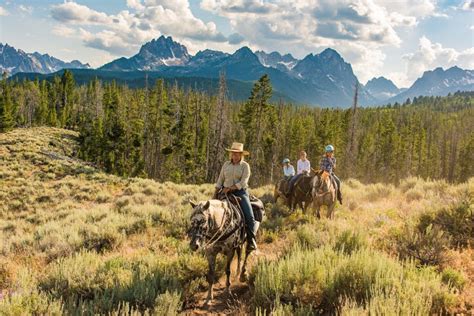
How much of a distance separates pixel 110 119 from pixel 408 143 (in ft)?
199

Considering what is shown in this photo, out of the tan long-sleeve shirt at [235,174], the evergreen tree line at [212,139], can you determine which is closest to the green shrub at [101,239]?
the tan long-sleeve shirt at [235,174]

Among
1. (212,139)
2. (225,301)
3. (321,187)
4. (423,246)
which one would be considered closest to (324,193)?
(321,187)

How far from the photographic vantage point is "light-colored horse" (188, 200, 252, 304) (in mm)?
5516

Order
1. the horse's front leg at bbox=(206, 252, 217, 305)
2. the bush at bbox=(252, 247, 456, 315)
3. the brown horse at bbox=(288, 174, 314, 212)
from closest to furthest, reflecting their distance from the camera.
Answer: the bush at bbox=(252, 247, 456, 315), the horse's front leg at bbox=(206, 252, 217, 305), the brown horse at bbox=(288, 174, 314, 212)

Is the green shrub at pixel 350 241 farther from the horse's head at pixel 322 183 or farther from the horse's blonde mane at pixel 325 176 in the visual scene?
the horse's blonde mane at pixel 325 176

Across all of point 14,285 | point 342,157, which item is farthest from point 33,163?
point 342,157

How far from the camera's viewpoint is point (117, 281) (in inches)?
239

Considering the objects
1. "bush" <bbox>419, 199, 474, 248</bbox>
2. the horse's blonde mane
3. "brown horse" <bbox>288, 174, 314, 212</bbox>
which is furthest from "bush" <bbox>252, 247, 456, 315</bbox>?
"brown horse" <bbox>288, 174, 314, 212</bbox>

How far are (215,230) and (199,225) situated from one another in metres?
0.57

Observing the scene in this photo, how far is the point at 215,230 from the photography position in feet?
19.7

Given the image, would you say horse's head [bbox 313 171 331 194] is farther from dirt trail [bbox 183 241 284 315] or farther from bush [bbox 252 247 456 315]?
bush [bbox 252 247 456 315]

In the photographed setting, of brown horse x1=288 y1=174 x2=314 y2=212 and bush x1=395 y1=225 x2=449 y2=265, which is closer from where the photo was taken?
bush x1=395 y1=225 x2=449 y2=265

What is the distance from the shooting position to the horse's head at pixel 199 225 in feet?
17.7

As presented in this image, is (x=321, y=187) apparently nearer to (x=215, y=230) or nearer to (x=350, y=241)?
(x=350, y=241)
